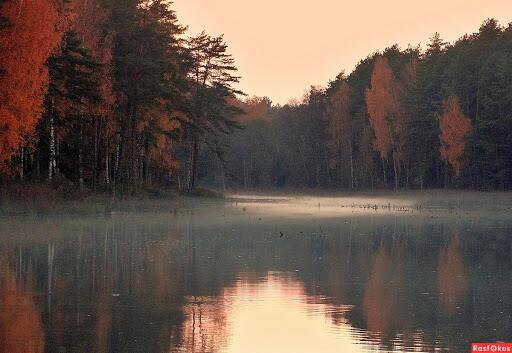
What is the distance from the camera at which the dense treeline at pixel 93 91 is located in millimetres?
41625

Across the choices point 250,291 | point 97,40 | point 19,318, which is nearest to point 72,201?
point 97,40

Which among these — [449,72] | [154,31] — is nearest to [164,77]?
[154,31]

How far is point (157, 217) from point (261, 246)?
18464 millimetres

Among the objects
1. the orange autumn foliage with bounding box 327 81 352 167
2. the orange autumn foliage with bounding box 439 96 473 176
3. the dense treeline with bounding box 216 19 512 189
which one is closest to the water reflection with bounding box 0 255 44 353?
the dense treeline with bounding box 216 19 512 189

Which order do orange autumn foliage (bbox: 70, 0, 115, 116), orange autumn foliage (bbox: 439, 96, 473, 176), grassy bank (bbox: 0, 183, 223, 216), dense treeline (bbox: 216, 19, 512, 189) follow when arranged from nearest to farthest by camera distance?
1. grassy bank (bbox: 0, 183, 223, 216)
2. orange autumn foliage (bbox: 70, 0, 115, 116)
3. dense treeline (bbox: 216, 19, 512, 189)
4. orange autumn foliage (bbox: 439, 96, 473, 176)

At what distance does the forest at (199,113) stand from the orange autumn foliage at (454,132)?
0.41 ft

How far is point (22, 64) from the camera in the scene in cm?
4147

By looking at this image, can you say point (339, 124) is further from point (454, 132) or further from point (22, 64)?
point (22, 64)

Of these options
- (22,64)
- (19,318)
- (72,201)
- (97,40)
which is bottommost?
(19,318)

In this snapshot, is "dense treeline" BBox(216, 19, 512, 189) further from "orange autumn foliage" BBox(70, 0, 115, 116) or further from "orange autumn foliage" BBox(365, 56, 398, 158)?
"orange autumn foliage" BBox(70, 0, 115, 116)

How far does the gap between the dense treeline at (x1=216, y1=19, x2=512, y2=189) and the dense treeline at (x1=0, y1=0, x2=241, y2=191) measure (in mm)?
26008

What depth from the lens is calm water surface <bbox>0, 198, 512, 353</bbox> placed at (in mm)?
12438

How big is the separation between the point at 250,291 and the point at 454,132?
78.9 meters

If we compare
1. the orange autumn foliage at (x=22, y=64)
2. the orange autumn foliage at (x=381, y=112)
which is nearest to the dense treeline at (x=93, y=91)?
the orange autumn foliage at (x=22, y=64)
